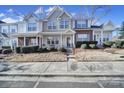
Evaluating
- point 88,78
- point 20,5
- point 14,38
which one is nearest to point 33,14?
point 20,5

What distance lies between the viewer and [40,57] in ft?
15.8

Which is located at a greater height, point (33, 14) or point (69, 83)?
point (33, 14)

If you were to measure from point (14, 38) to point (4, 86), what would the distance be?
1300mm

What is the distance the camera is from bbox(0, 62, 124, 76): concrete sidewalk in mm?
4445

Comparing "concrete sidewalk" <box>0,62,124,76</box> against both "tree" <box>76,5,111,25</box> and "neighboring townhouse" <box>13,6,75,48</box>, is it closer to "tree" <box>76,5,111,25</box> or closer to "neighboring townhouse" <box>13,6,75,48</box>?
"neighboring townhouse" <box>13,6,75,48</box>

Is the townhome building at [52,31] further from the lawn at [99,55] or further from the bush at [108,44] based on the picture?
the lawn at [99,55]

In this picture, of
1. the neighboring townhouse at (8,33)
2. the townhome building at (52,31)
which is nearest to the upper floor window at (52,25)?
the townhome building at (52,31)

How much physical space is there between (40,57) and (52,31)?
2.93 ft

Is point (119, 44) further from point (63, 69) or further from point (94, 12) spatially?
point (63, 69)

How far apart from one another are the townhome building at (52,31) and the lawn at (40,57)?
0.82 feet

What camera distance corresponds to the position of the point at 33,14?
4.62 metres

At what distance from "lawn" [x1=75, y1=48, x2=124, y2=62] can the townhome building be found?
26 centimetres

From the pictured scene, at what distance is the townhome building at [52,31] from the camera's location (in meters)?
4.78
